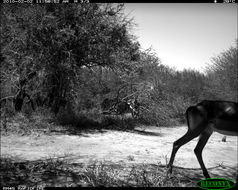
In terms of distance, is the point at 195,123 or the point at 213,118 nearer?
the point at 213,118

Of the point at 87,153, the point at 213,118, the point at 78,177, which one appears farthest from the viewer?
the point at 87,153

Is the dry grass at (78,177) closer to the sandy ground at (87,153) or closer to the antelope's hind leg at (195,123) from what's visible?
the sandy ground at (87,153)

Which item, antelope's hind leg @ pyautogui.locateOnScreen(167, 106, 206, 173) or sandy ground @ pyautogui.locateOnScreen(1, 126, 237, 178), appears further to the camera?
sandy ground @ pyautogui.locateOnScreen(1, 126, 237, 178)

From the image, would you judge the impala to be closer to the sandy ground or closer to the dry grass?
the dry grass

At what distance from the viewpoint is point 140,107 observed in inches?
491

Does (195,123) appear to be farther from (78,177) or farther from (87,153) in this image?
(87,153)

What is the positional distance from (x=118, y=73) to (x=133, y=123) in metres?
3.06

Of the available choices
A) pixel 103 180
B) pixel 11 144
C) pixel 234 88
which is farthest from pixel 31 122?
pixel 234 88

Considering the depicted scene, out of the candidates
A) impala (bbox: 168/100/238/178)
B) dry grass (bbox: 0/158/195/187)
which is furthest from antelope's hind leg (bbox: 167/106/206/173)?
dry grass (bbox: 0/158/195/187)

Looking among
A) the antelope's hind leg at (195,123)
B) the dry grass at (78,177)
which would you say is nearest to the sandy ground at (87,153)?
the dry grass at (78,177)

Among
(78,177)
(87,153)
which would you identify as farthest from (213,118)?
(87,153)

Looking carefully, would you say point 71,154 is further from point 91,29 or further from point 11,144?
point 91,29

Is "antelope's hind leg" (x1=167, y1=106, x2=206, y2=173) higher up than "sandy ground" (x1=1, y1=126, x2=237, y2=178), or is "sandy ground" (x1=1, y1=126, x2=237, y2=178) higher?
"antelope's hind leg" (x1=167, y1=106, x2=206, y2=173)

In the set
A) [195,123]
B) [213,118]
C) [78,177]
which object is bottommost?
[78,177]
